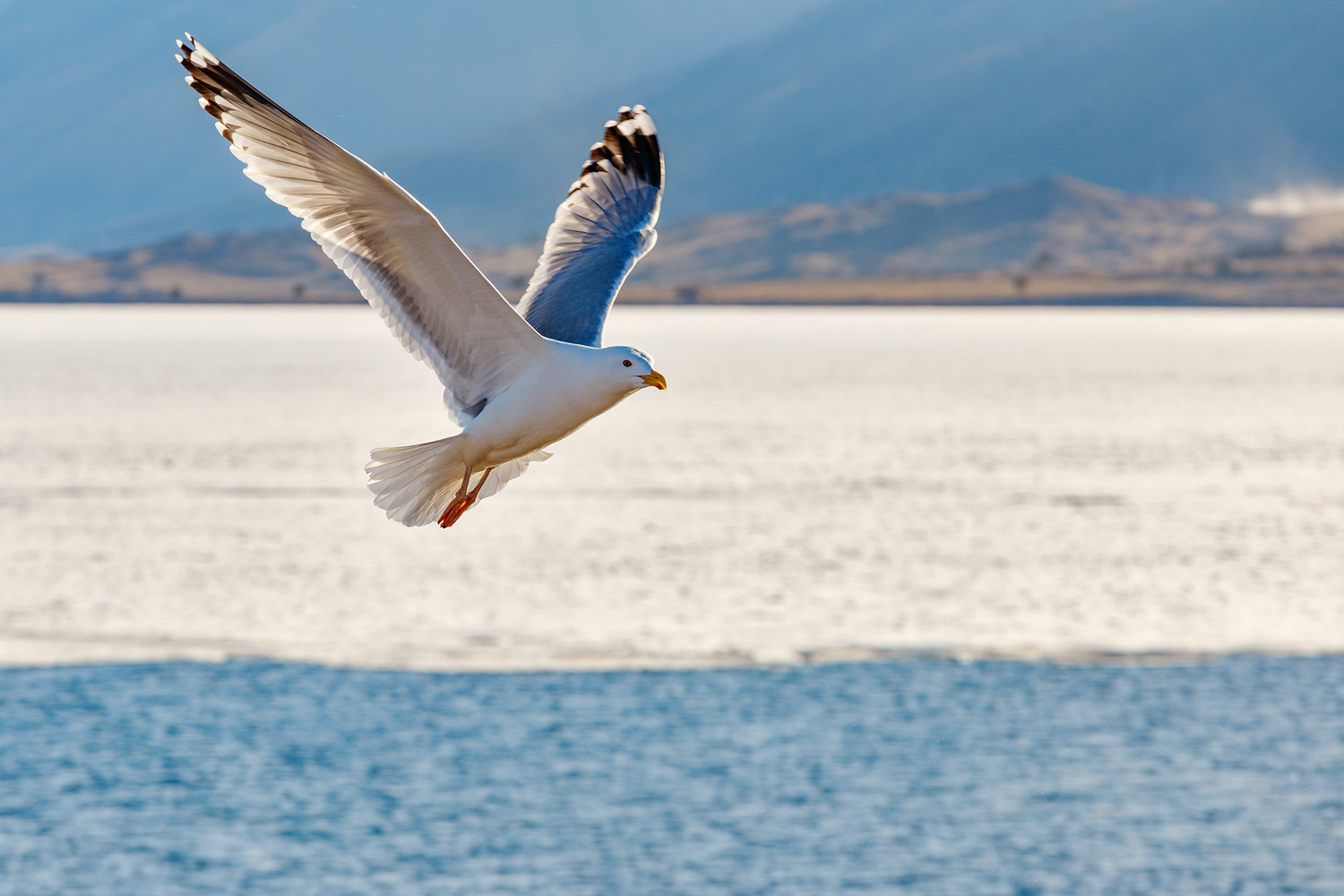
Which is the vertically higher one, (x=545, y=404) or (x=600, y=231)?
(x=600, y=231)

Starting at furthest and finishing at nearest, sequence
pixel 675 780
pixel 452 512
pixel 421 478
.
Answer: pixel 675 780 → pixel 421 478 → pixel 452 512

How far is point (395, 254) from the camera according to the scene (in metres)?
7.32

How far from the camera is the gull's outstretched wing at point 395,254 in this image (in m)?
6.65

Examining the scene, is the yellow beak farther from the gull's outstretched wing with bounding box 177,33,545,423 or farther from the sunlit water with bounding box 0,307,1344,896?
the sunlit water with bounding box 0,307,1344,896

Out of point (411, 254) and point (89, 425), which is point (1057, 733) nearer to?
point (411, 254)

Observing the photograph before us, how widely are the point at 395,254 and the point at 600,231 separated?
2.71m

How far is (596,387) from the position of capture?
647 centimetres

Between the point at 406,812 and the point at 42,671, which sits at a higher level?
the point at 42,671

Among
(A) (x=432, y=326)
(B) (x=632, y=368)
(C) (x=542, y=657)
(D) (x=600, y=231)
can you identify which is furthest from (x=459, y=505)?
(C) (x=542, y=657)

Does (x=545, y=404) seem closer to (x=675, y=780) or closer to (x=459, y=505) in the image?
(x=459, y=505)

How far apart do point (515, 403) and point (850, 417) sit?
322 feet

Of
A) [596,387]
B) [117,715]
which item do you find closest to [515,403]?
[596,387]

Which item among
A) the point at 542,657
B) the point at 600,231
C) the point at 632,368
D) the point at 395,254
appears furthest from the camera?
the point at 542,657

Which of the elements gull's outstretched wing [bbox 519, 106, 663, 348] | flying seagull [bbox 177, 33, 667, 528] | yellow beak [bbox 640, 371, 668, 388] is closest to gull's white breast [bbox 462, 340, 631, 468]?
flying seagull [bbox 177, 33, 667, 528]
